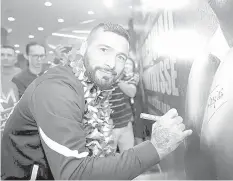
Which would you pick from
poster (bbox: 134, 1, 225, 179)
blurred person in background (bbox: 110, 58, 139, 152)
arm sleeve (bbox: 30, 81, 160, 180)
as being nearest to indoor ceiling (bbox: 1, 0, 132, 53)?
poster (bbox: 134, 1, 225, 179)

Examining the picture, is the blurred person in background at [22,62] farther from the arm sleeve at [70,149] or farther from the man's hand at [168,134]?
the man's hand at [168,134]

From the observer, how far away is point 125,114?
7.76ft

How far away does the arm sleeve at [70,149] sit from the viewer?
716 mm

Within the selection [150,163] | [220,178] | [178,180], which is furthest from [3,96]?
[220,178]

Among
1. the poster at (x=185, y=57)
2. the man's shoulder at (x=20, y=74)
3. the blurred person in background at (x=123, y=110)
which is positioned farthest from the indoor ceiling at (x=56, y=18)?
the blurred person in background at (x=123, y=110)

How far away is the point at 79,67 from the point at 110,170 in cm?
54

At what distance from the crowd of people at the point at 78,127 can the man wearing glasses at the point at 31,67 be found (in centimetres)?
76

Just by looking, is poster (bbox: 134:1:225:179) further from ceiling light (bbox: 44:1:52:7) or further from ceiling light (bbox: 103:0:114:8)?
ceiling light (bbox: 44:1:52:7)

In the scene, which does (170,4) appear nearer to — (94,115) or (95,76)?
(95,76)

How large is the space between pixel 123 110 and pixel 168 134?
1.59 m

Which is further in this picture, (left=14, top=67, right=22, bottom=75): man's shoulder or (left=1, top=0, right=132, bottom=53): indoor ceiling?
(left=14, top=67, right=22, bottom=75): man's shoulder

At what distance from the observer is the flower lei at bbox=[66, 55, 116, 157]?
1.15 m

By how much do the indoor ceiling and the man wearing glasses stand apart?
7 centimetres

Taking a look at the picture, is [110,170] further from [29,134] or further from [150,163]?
[29,134]
